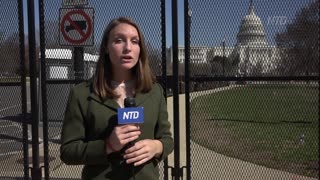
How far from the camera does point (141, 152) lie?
94.8 inches

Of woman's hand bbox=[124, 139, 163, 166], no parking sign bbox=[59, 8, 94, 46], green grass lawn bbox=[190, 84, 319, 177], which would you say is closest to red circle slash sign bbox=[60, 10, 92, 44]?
no parking sign bbox=[59, 8, 94, 46]

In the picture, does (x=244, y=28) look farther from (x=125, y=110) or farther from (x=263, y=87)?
(x=125, y=110)

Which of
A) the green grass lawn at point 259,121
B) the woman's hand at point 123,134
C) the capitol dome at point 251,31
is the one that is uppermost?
the capitol dome at point 251,31

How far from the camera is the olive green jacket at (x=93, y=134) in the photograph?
246 centimetres

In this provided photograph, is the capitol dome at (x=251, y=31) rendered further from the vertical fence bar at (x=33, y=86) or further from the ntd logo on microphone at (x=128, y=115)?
the ntd logo on microphone at (x=128, y=115)

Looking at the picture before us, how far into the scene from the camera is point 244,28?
4980mm

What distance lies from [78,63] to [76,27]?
445 millimetres

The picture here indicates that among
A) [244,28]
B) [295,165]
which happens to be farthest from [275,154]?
[244,28]

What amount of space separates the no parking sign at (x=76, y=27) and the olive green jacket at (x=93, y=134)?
3.03 metres

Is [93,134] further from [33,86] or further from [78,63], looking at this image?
[33,86]

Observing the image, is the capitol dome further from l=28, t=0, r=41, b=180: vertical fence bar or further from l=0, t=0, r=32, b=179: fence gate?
l=0, t=0, r=32, b=179: fence gate

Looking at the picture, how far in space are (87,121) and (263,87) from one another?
2854 mm


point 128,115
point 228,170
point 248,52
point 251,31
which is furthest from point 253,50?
point 128,115

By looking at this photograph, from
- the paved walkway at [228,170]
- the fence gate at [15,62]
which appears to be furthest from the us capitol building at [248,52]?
the fence gate at [15,62]
